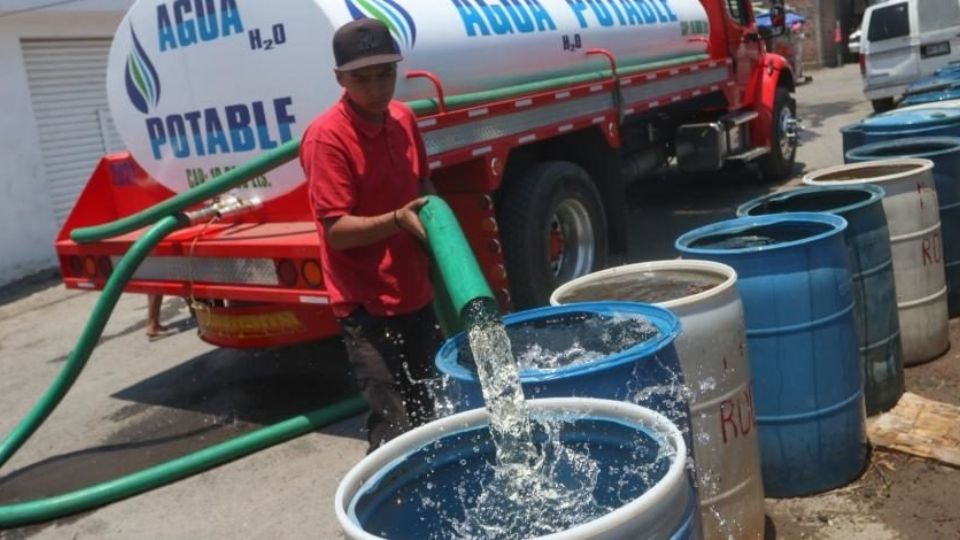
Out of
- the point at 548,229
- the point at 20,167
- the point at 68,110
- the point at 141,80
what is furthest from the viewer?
the point at 68,110

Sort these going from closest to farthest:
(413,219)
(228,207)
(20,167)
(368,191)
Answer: (413,219), (368,191), (228,207), (20,167)

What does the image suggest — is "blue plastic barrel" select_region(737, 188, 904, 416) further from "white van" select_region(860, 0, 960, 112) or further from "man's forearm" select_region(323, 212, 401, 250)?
"white van" select_region(860, 0, 960, 112)

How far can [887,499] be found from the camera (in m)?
3.72

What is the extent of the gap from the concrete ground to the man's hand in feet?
5.60

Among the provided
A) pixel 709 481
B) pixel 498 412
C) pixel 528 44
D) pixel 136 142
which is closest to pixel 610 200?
pixel 528 44

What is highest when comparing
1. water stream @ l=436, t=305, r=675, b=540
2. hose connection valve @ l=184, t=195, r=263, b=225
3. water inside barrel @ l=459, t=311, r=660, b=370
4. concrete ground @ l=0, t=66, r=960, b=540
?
hose connection valve @ l=184, t=195, r=263, b=225

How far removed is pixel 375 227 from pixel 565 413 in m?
1.25

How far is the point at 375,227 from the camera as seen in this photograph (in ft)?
9.95

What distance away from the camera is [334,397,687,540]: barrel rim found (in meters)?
1.50

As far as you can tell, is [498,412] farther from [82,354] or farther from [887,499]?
[82,354]

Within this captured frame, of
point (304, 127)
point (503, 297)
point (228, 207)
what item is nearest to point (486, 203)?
point (503, 297)

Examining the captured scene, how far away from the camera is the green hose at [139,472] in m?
4.54

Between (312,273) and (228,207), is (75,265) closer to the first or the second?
(228,207)

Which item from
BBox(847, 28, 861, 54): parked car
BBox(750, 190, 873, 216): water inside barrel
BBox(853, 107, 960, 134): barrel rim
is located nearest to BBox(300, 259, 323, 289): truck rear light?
BBox(750, 190, 873, 216): water inside barrel
